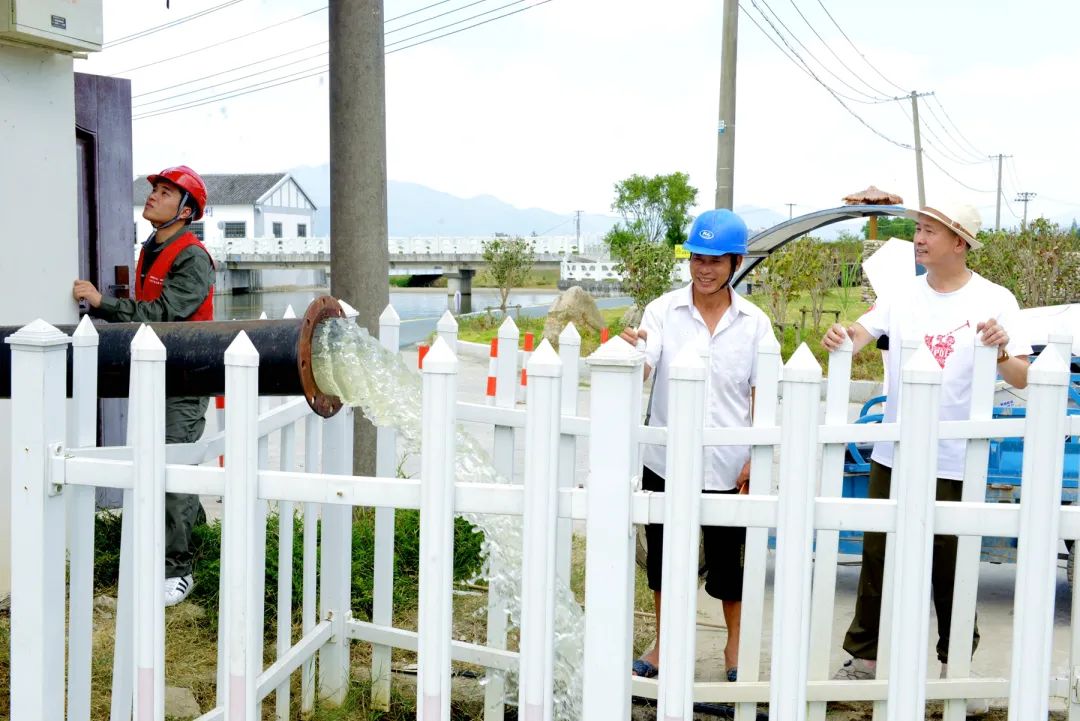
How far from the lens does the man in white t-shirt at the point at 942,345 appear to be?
12.3ft

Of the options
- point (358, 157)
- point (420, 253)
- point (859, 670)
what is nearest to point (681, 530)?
point (859, 670)

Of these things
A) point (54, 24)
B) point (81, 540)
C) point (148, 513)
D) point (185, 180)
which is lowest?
point (81, 540)

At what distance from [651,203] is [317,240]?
25134 mm

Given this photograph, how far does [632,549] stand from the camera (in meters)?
2.18

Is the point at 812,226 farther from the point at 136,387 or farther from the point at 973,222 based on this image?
the point at 136,387

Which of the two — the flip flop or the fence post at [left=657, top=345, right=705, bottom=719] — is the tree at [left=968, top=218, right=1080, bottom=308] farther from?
the fence post at [left=657, top=345, right=705, bottom=719]

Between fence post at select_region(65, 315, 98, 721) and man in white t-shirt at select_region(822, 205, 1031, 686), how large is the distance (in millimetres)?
2382

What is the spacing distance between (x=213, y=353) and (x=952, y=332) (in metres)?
2.47

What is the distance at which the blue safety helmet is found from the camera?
12.6 feet

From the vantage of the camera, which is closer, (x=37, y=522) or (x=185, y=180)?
(x=37, y=522)

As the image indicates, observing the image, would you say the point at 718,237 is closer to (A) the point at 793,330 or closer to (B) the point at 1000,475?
(B) the point at 1000,475

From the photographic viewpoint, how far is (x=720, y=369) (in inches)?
156

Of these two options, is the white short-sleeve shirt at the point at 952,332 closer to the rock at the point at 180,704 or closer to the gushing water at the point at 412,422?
the gushing water at the point at 412,422

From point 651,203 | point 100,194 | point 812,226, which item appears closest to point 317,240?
point 651,203
